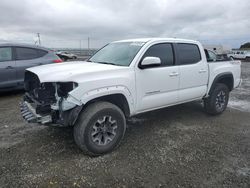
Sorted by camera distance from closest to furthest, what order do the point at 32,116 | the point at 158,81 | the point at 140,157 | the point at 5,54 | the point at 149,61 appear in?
the point at 32,116 → the point at 140,157 → the point at 149,61 → the point at 158,81 → the point at 5,54

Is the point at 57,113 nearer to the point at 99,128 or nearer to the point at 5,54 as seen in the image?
the point at 99,128

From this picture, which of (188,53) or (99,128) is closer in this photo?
(99,128)

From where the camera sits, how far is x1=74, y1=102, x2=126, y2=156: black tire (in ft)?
10.2

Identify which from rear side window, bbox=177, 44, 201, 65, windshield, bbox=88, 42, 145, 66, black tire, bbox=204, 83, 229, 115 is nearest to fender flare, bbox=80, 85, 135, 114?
windshield, bbox=88, 42, 145, 66

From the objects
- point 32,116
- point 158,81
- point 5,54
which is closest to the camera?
point 32,116

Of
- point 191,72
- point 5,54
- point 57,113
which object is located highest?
point 5,54

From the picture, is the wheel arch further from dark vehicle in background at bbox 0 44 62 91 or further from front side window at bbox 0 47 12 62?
front side window at bbox 0 47 12 62

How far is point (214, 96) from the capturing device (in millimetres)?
5168

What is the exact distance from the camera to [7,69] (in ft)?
20.7

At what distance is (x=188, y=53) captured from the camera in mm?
4602

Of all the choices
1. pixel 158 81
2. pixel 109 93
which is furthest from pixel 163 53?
pixel 109 93

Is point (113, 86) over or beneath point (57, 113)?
over

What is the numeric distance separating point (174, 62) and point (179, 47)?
1.33ft

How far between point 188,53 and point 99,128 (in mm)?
2572
